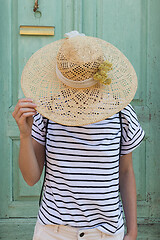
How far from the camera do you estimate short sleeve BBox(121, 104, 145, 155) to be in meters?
1.24

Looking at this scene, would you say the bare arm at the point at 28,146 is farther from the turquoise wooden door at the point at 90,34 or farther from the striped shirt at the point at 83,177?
the turquoise wooden door at the point at 90,34

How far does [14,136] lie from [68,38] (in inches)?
55.4

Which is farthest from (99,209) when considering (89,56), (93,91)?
(89,56)

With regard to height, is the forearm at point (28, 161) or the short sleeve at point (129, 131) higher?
the short sleeve at point (129, 131)

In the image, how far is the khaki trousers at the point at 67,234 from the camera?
1.12 metres

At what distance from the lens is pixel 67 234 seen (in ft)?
3.71

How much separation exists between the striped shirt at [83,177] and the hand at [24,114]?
0.42 ft

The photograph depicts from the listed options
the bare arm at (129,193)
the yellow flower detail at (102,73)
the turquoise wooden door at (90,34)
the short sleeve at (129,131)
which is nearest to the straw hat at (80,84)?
the yellow flower detail at (102,73)

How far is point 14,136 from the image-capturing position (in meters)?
2.41

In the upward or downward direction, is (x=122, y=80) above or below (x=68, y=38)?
below

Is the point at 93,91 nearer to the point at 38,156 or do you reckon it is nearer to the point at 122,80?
the point at 122,80

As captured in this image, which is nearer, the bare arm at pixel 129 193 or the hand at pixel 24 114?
the hand at pixel 24 114

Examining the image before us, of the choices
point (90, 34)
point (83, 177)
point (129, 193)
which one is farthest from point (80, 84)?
point (90, 34)

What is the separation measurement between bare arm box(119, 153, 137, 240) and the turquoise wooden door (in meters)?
1.17
